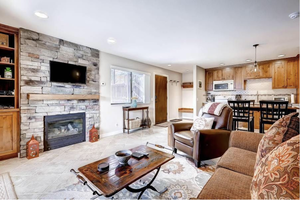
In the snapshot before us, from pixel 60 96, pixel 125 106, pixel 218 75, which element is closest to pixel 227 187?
pixel 60 96

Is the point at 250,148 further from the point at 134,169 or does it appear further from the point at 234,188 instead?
the point at 134,169

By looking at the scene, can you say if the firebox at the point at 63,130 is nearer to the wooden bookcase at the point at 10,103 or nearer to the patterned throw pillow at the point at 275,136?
the wooden bookcase at the point at 10,103

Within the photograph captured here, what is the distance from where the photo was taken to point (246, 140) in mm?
1762

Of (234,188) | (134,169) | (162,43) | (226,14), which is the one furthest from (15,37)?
(234,188)

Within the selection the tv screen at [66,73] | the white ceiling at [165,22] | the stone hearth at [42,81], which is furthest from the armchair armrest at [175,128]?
the tv screen at [66,73]

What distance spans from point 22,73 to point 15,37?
72 cm

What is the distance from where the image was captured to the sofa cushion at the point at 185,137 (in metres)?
2.35

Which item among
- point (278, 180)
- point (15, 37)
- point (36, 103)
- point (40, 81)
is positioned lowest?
point (278, 180)

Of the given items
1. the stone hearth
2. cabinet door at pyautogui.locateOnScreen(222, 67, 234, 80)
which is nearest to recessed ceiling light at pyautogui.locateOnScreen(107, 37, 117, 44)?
the stone hearth

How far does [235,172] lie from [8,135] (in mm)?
3645

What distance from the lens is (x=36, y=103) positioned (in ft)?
9.37

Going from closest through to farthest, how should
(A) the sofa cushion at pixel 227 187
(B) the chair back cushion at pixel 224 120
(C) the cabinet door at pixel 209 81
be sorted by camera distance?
(A) the sofa cushion at pixel 227 187, (B) the chair back cushion at pixel 224 120, (C) the cabinet door at pixel 209 81

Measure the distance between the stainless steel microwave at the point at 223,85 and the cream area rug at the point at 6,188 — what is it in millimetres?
6322

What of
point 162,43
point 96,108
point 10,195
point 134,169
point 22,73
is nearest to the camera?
point 134,169
